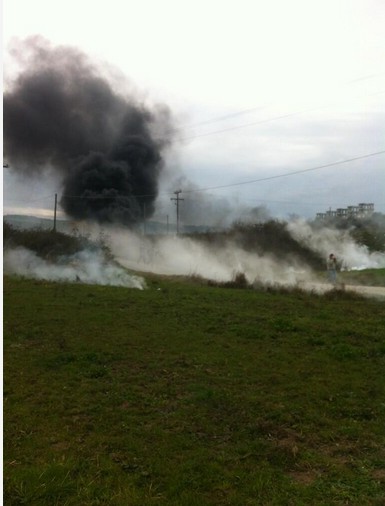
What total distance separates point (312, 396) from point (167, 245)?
3582 cm

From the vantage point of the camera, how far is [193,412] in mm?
5688

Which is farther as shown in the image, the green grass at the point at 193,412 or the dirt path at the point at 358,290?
the dirt path at the point at 358,290

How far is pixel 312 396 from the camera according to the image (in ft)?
20.7

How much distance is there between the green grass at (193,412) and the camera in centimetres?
395

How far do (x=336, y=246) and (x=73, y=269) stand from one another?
24.3 m

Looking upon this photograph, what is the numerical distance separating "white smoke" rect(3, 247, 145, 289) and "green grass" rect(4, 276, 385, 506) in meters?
11.0

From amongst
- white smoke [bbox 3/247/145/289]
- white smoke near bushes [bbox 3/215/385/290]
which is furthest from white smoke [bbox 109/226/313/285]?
white smoke [bbox 3/247/145/289]

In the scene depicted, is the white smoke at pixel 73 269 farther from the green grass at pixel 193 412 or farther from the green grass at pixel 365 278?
the green grass at pixel 365 278

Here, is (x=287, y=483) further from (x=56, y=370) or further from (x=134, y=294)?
(x=134, y=294)

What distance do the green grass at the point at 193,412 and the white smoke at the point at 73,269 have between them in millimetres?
11023

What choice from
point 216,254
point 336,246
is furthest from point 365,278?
point 216,254

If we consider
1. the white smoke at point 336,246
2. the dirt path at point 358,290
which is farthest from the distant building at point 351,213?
the dirt path at point 358,290

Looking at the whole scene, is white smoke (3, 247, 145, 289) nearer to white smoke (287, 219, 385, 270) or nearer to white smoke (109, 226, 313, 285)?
white smoke (109, 226, 313, 285)

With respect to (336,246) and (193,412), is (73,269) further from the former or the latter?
(336,246)
